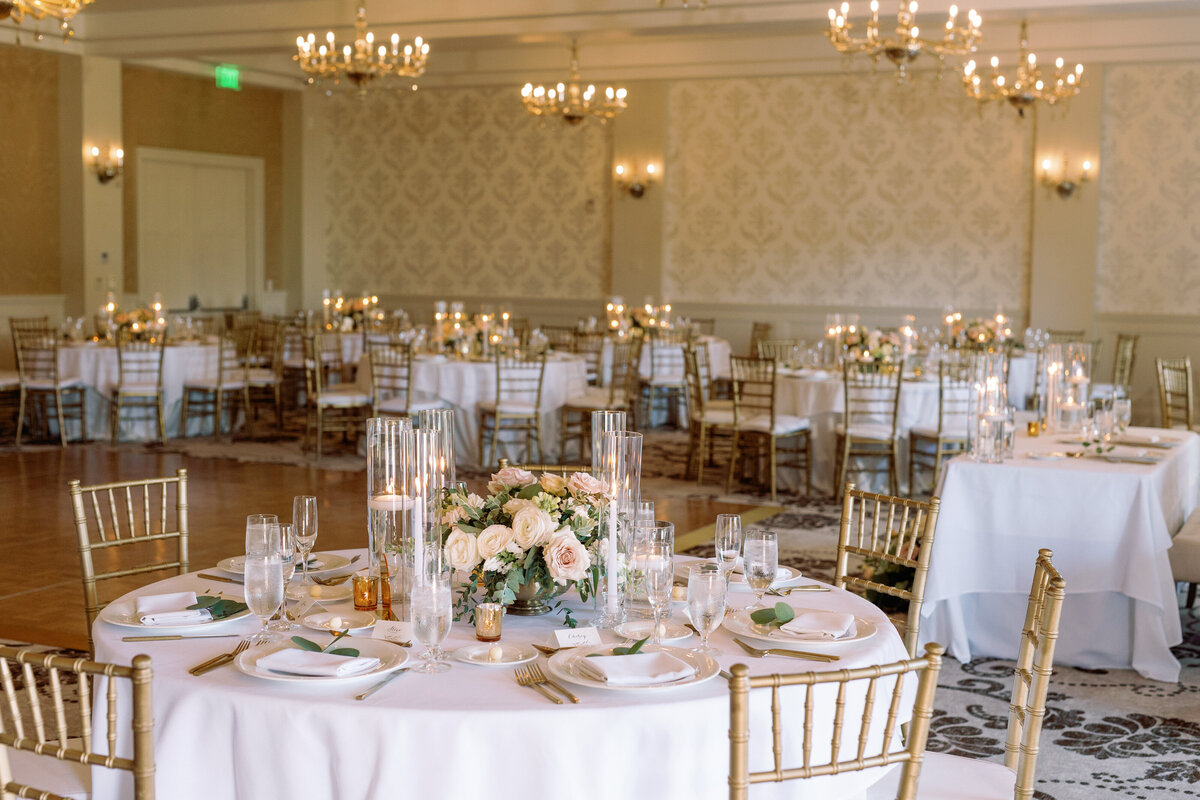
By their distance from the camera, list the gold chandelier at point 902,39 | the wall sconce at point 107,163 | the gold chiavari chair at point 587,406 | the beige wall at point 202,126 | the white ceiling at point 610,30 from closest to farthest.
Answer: the gold chandelier at point 902,39
the gold chiavari chair at point 587,406
the white ceiling at point 610,30
the wall sconce at point 107,163
the beige wall at point 202,126

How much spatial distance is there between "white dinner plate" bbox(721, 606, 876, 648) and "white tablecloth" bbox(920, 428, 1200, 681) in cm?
234

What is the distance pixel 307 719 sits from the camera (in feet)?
7.38

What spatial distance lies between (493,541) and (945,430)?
20.7 feet

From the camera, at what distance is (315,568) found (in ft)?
10.6

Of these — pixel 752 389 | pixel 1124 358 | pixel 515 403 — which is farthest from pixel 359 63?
pixel 1124 358

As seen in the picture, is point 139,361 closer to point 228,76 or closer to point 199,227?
point 199,227

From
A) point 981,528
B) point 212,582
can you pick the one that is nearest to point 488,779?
point 212,582

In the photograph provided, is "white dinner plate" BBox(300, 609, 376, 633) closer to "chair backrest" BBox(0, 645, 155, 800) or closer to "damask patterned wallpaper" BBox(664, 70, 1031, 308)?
"chair backrest" BBox(0, 645, 155, 800)

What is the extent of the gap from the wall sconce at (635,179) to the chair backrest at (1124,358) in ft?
17.4

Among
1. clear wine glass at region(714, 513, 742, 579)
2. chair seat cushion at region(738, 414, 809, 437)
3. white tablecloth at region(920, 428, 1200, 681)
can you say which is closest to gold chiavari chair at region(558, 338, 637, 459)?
chair seat cushion at region(738, 414, 809, 437)

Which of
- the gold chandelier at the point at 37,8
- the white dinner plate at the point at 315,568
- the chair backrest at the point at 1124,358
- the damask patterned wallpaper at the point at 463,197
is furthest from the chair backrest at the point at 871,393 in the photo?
the damask patterned wallpaper at the point at 463,197

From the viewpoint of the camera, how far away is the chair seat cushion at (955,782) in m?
2.69

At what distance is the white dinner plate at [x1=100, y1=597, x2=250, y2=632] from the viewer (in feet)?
8.80

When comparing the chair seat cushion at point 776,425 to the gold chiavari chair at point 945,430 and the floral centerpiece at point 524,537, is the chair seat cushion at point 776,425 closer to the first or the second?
the gold chiavari chair at point 945,430
